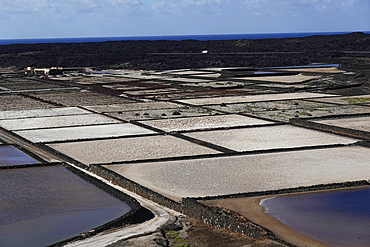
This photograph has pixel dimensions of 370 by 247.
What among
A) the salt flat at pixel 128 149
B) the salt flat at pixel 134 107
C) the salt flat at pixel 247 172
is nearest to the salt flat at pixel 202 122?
the salt flat at pixel 128 149

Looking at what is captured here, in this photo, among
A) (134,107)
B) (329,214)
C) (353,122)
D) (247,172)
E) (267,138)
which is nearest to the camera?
(329,214)

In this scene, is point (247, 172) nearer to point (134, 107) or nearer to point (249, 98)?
point (134, 107)

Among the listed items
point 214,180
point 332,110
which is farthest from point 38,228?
point 332,110

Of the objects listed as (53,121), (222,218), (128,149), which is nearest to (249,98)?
(53,121)

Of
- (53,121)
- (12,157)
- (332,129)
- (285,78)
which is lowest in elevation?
(12,157)

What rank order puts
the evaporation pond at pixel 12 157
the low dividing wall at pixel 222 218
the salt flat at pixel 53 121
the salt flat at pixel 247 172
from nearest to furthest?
the low dividing wall at pixel 222 218, the salt flat at pixel 247 172, the evaporation pond at pixel 12 157, the salt flat at pixel 53 121

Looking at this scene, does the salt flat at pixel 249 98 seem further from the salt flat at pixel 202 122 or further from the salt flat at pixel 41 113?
the salt flat at pixel 41 113
